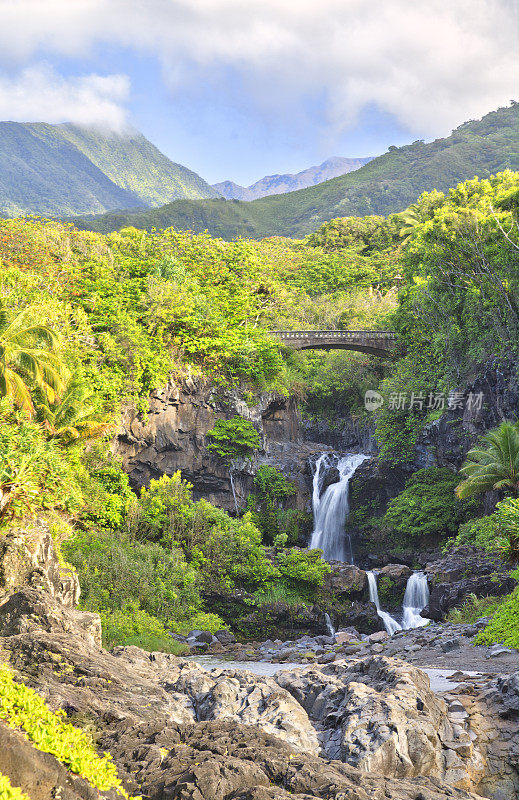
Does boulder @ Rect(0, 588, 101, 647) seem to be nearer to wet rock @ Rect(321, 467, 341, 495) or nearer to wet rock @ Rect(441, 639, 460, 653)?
wet rock @ Rect(441, 639, 460, 653)

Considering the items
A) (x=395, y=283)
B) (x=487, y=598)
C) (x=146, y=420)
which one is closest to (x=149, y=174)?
(x=395, y=283)

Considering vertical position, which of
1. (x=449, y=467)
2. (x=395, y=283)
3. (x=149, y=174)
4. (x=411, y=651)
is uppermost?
(x=149, y=174)

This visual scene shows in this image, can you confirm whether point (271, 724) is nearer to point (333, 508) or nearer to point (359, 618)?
point (359, 618)

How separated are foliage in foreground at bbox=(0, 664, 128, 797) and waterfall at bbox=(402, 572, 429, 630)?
16.6 meters

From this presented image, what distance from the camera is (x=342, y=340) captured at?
32.4 metres

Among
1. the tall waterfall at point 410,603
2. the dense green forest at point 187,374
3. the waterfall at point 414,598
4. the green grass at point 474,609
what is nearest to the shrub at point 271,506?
the dense green forest at point 187,374

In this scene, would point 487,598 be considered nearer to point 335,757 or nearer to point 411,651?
point 411,651

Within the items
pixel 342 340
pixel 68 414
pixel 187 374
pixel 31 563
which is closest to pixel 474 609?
pixel 31 563

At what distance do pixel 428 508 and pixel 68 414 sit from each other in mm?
15068

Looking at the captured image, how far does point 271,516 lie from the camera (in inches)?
1068

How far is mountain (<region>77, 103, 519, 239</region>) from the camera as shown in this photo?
3391 inches

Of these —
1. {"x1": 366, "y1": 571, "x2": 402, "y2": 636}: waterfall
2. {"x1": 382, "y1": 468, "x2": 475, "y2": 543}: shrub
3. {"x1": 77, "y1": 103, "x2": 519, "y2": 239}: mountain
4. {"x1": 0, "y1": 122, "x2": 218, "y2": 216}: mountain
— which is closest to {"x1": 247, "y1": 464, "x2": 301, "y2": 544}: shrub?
{"x1": 382, "y1": 468, "x2": 475, "y2": 543}: shrub

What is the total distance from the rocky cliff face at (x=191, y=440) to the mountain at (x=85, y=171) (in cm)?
10500

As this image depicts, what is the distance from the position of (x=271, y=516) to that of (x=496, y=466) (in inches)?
489
